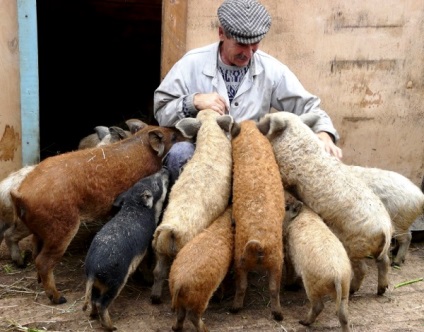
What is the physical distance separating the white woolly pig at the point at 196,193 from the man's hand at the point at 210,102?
0.17 m

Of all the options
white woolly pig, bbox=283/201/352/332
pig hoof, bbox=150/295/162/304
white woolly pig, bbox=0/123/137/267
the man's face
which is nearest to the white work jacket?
Result: the man's face

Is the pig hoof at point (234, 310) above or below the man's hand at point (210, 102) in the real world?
below

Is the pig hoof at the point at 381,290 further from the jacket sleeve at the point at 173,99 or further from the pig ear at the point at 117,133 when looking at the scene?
the pig ear at the point at 117,133

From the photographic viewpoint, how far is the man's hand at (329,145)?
514 cm

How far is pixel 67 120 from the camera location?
26.9 feet

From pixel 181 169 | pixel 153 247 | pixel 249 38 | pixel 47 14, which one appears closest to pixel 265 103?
pixel 249 38

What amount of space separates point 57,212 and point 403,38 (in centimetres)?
345

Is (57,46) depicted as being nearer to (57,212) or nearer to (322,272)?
(57,212)

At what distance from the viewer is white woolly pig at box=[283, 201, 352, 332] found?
162 inches

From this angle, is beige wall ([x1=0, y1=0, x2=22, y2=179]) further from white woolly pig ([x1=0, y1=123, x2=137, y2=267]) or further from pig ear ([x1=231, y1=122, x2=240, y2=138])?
pig ear ([x1=231, y1=122, x2=240, y2=138])

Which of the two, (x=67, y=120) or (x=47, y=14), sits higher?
(x=47, y=14)

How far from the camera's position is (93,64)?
8.83 m

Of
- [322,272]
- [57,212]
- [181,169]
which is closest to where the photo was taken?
[322,272]

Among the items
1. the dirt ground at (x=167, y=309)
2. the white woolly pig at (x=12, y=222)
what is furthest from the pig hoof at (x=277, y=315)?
the white woolly pig at (x=12, y=222)
